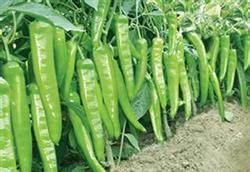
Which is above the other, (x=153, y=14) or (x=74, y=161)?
(x=153, y=14)

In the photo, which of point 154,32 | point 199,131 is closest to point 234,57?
point 199,131

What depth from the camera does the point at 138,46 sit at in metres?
2.33

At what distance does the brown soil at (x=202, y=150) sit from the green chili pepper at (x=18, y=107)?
30.4 inches

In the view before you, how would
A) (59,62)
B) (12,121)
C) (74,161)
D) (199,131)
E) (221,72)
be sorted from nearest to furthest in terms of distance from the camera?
(12,121)
(59,62)
(74,161)
(199,131)
(221,72)

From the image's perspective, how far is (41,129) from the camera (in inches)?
67.9

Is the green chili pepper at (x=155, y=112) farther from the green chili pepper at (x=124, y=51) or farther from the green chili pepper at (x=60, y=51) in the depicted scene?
the green chili pepper at (x=60, y=51)

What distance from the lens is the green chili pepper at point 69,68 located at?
184cm

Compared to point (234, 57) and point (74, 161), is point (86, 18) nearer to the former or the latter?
point (74, 161)

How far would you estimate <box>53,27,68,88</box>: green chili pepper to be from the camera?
177 centimetres

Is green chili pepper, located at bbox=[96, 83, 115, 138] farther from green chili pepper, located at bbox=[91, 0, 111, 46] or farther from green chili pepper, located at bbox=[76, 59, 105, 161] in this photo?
green chili pepper, located at bbox=[91, 0, 111, 46]

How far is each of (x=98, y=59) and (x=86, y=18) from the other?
8.4 inches

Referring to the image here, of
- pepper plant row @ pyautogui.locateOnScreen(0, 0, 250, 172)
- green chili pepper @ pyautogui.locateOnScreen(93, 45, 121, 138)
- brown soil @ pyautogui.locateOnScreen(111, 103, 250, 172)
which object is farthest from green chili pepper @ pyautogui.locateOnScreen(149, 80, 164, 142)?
green chili pepper @ pyautogui.locateOnScreen(93, 45, 121, 138)

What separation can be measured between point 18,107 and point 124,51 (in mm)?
720

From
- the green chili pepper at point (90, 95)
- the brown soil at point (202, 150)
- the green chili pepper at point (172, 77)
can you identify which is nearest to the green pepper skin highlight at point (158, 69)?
the green chili pepper at point (172, 77)
